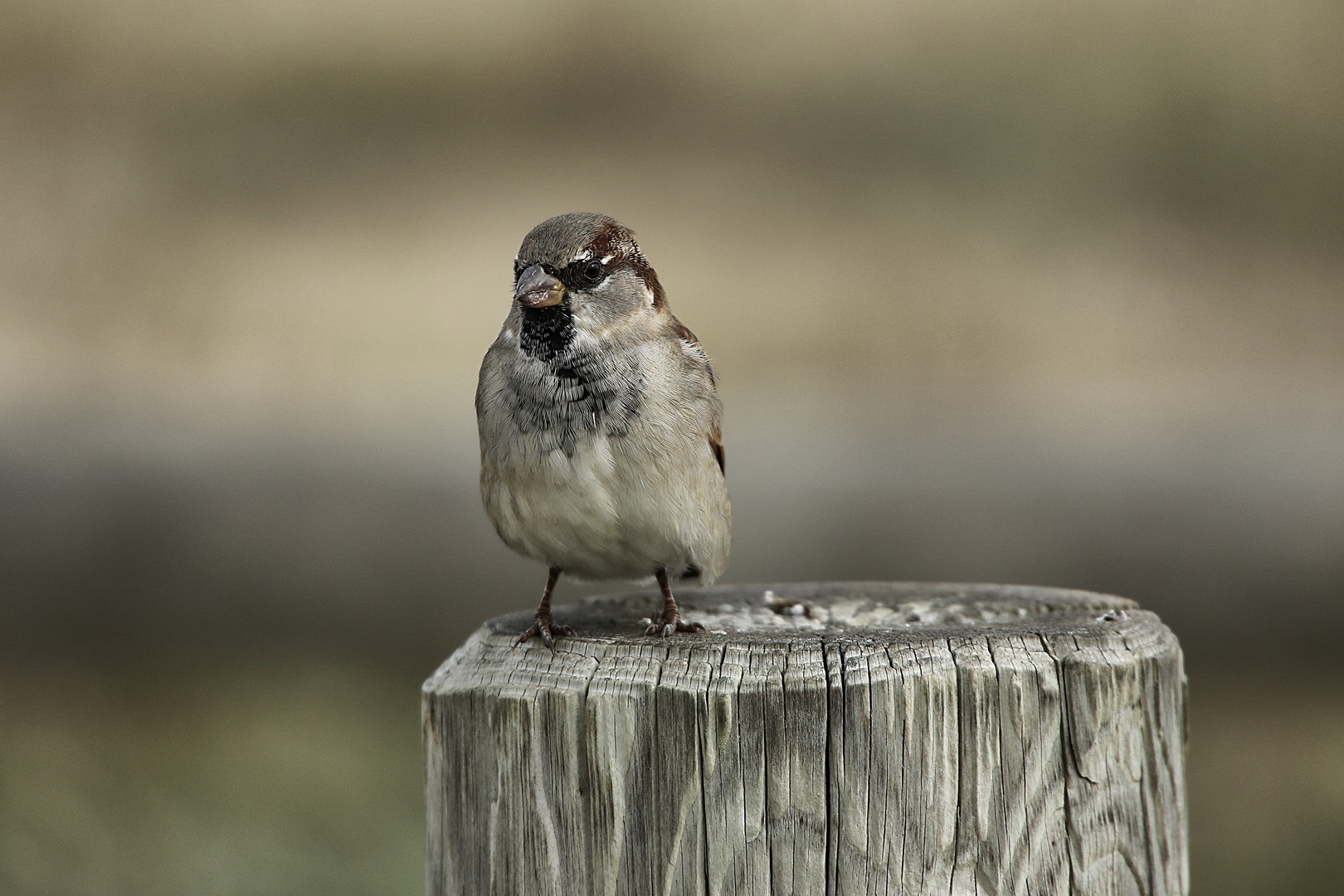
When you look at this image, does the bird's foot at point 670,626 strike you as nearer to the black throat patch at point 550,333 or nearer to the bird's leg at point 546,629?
the bird's leg at point 546,629

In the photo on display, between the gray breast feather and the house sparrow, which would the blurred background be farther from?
the gray breast feather

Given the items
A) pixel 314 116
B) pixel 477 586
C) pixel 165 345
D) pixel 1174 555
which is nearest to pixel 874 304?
pixel 1174 555

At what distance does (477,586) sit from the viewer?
18.4 feet

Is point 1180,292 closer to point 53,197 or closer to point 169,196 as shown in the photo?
point 169,196

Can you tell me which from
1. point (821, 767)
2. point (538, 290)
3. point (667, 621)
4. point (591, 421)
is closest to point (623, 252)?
point (538, 290)

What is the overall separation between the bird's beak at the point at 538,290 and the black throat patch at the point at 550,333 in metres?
0.05

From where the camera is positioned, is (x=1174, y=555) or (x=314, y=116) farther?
(x=314, y=116)

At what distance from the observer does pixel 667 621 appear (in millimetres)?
2887

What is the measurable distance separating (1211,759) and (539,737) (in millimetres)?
4485

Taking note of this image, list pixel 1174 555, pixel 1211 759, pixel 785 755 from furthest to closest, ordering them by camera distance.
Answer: pixel 1211 759, pixel 1174 555, pixel 785 755

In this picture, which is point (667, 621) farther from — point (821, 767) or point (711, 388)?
point (821, 767)

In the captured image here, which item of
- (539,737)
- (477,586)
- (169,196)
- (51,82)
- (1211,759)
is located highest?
(51,82)

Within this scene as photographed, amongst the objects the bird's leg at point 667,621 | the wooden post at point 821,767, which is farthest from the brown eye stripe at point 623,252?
the wooden post at point 821,767

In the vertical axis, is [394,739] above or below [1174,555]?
below
